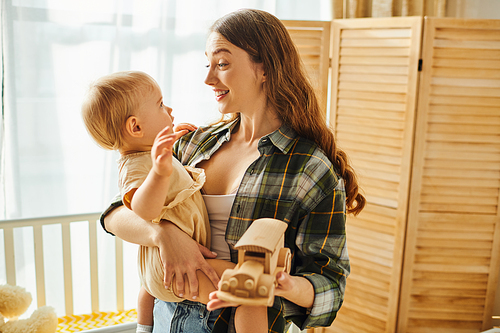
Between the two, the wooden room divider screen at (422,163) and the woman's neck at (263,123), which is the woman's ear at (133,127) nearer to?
the woman's neck at (263,123)

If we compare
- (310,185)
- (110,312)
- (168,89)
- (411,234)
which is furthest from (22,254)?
(411,234)

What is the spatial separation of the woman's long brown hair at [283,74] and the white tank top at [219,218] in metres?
0.29

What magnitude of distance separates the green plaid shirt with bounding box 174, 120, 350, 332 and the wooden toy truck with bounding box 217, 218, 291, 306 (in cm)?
30

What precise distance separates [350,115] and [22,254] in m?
2.03

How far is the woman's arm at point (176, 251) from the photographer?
1045mm

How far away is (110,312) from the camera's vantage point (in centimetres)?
236

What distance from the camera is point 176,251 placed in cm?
106

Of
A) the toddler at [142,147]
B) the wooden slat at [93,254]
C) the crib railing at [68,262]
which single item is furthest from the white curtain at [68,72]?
the toddler at [142,147]

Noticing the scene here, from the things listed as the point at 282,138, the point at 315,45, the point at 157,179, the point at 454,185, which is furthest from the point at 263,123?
the point at 454,185

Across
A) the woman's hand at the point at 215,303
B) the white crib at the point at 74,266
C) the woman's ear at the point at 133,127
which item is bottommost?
the white crib at the point at 74,266

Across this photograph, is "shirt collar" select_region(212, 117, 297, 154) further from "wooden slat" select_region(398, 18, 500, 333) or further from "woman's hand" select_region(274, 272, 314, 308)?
"wooden slat" select_region(398, 18, 500, 333)

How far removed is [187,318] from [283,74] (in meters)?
0.73

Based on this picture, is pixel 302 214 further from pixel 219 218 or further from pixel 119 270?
pixel 119 270

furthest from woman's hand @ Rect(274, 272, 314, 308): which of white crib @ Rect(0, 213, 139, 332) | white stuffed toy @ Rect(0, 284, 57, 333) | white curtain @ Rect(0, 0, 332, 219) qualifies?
white curtain @ Rect(0, 0, 332, 219)
